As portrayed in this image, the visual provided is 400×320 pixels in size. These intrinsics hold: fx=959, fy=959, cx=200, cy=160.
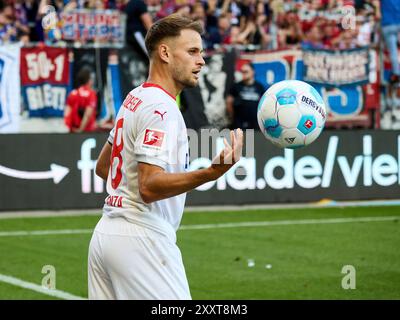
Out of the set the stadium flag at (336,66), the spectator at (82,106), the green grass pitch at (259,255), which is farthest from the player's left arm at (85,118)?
the stadium flag at (336,66)

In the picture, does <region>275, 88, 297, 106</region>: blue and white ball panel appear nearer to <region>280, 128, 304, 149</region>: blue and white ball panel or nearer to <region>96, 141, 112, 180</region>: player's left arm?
<region>280, 128, 304, 149</region>: blue and white ball panel

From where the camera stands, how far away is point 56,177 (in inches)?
655

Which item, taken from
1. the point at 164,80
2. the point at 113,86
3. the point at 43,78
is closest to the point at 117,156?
the point at 164,80

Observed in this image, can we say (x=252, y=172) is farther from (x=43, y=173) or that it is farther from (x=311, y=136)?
(x=311, y=136)

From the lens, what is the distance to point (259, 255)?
1277 centimetres

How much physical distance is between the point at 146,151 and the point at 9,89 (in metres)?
12.0

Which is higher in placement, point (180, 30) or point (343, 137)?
point (180, 30)

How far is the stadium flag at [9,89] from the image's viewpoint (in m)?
17.1

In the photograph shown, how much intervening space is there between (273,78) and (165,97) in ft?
44.0

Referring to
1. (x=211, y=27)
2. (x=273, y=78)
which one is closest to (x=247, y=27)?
(x=211, y=27)
